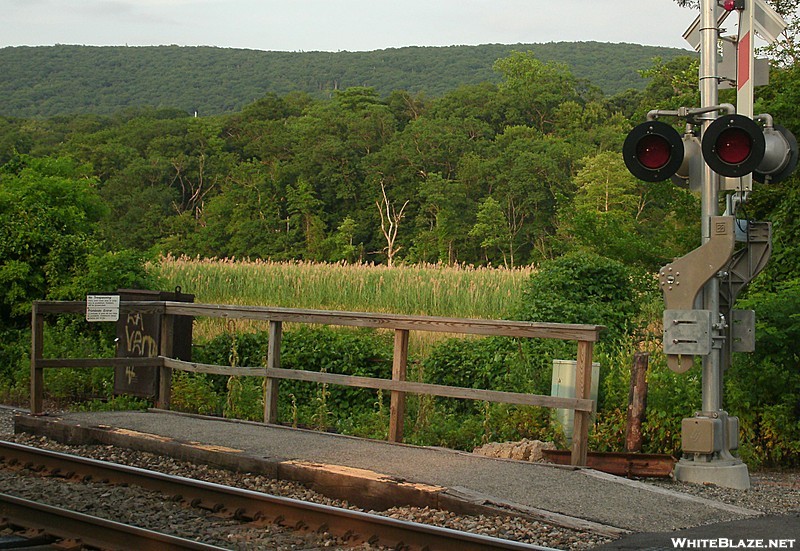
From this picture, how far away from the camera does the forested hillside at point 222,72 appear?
154 metres

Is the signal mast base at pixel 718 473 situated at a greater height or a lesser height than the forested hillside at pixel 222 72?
lesser

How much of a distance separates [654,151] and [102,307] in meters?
5.96

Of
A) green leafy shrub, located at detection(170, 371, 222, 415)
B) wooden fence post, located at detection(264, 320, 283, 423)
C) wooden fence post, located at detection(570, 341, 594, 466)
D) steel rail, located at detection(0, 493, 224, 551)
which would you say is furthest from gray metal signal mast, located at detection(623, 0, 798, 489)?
green leafy shrub, located at detection(170, 371, 222, 415)

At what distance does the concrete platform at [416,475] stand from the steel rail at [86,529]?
6.06 feet

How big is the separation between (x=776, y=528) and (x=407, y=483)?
8.00ft

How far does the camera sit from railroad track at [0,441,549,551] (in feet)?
19.1

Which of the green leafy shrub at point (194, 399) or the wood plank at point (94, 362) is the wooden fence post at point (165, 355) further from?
the green leafy shrub at point (194, 399)

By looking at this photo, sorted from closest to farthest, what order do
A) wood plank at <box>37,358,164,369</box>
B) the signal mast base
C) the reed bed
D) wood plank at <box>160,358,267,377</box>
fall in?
the signal mast base, wood plank at <box>160,358,267,377</box>, wood plank at <box>37,358,164,369</box>, the reed bed

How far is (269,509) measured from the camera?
6.76m

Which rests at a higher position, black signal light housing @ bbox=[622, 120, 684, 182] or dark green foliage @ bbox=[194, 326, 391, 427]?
black signal light housing @ bbox=[622, 120, 684, 182]

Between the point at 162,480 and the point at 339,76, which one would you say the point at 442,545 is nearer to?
the point at 162,480

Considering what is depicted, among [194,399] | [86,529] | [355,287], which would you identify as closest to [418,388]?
[86,529]

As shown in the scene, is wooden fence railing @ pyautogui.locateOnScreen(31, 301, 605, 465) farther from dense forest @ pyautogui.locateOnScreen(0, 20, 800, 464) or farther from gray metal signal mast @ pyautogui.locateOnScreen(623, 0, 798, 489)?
dense forest @ pyautogui.locateOnScreen(0, 20, 800, 464)

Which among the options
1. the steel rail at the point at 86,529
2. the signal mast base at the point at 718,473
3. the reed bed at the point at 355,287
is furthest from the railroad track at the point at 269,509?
the reed bed at the point at 355,287
